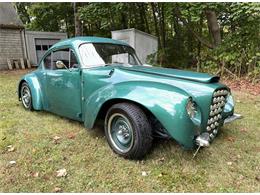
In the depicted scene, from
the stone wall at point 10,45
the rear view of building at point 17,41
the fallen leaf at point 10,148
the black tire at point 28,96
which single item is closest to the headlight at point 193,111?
the fallen leaf at point 10,148

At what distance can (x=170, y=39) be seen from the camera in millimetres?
13781

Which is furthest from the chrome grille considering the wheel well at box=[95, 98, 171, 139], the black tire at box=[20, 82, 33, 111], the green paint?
the black tire at box=[20, 82, 33, 111]

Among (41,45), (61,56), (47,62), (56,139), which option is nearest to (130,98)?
(56,139)

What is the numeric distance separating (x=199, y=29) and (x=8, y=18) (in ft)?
36.5

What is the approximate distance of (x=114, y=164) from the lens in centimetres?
329

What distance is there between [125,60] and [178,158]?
2.05 meters

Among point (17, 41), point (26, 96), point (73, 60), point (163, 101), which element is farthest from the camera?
point (17, 41)

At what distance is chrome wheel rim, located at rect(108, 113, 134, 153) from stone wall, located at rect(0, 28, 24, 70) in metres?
13.6

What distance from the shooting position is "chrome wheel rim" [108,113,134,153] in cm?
335

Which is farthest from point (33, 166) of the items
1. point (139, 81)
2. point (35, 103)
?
point (35, 103)

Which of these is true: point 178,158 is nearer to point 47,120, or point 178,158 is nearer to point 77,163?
point 77,163

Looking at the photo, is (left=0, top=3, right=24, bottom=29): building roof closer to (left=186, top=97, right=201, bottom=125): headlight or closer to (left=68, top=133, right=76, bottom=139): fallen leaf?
(left=68, top=133, right=76, bottom=139): fallen leaf

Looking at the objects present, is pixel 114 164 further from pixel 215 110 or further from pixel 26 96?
pixel 26 96

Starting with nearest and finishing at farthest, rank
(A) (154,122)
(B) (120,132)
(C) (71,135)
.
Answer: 1. (A) (154,122)
2. (B) (120,132)
3. (C) (71,135)
